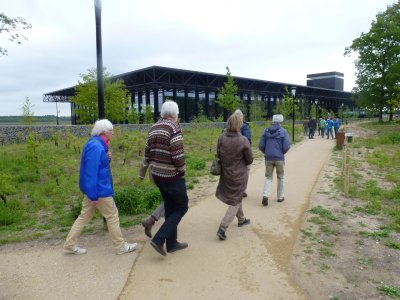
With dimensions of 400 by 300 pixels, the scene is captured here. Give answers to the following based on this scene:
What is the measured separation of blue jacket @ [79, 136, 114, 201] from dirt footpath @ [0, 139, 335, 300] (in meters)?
0.88

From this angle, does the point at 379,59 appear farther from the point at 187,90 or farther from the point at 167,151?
the point at 167,151

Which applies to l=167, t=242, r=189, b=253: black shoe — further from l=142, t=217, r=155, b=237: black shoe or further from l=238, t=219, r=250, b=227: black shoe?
l=238, t=219, r=250, b=227: black shoe

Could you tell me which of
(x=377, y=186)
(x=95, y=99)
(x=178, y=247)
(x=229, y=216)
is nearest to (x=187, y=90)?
(x=95, y=99)

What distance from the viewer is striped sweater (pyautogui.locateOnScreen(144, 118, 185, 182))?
4000 mm

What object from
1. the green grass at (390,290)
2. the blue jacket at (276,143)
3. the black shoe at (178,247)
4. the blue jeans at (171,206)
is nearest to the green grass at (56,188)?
the black shoe at (178,247)

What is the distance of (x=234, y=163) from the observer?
4.89 m

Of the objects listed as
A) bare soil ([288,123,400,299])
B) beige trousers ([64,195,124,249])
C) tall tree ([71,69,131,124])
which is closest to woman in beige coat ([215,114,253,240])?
bare soil ([288,123,400,299])

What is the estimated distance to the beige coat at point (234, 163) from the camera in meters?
4.85

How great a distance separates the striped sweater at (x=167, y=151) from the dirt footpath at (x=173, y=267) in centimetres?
106

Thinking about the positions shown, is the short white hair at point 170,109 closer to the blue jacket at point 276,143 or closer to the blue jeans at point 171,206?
the blue jeans at point 171,206

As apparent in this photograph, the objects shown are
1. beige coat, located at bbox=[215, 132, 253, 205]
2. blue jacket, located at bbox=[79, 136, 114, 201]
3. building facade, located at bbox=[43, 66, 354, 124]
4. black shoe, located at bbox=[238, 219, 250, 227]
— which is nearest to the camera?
blue jacket, located at bbox=[79, 136, 114, 201]

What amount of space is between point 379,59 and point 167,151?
47.7 m

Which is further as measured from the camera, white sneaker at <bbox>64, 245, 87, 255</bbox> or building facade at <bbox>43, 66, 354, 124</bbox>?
building facade at <bbox>43, 66, 354, 124</bbox>

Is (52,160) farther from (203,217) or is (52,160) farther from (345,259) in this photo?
(345,259)
